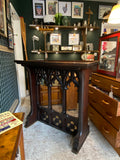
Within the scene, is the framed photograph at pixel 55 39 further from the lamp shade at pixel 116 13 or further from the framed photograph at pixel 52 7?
the lamp shade at pixel 116 13

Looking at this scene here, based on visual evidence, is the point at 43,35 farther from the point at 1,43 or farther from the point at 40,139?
the point at 40,139

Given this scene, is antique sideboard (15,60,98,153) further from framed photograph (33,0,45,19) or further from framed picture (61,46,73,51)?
framed photograph (33,0,45,19)

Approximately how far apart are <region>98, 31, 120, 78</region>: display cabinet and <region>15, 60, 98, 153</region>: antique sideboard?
0.35 metres

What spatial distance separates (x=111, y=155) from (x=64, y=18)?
3.13 m

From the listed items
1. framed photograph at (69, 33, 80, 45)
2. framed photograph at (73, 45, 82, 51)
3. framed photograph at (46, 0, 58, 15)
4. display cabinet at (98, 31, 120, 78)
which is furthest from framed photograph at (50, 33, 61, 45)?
display cabinet at (98, 31, 120, 78)

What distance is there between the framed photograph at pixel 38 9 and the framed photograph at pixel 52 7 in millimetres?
142

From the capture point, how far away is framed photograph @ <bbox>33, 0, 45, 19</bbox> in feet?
9.59

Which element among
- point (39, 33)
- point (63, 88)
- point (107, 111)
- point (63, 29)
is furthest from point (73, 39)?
point (107, 111)

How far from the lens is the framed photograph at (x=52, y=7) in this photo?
2.95 metres

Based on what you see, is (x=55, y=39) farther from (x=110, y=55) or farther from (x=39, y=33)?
(x=110, y=55)

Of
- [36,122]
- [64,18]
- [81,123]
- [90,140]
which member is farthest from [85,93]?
[64,18]

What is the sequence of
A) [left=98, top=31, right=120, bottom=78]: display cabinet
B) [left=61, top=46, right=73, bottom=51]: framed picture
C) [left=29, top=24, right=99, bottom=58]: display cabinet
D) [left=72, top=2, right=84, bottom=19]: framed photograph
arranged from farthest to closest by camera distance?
[left=61, top=46, right=73, bottom=51]: framed picture
[left=72, top=2, right=84, bottom=19]: framed photograph
[left=29, top=24, right=99, bottom=58]: display cabinet
[left=98, top=31, right=120, bottom=78]: display cabinet

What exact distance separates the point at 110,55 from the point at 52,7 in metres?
2.42

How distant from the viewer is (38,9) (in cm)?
296
